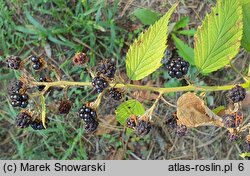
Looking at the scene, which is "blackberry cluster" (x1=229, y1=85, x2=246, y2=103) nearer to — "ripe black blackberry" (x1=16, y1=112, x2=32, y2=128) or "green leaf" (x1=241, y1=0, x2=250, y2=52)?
"green leaf" (x1=241, y1=0, x2=250, y2=52)

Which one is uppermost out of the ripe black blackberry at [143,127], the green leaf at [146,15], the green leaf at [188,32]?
the green leaf at [146,15]

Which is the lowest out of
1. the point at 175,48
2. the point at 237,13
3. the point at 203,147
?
the point at 203,147

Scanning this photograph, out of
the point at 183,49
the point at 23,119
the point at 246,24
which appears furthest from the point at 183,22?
the point at 23,119

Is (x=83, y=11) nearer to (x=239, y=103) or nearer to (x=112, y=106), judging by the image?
(x=112, y=106)

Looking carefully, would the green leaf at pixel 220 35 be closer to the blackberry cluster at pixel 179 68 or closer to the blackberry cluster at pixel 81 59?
the blackberry cluster at pixel 179 68

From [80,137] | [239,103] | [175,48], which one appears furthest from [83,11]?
[239,103]

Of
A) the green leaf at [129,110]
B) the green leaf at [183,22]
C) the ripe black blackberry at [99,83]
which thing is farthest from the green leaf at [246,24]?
the green leaf at [183,22]

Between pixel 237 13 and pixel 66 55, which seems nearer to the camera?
pixel 237 13
